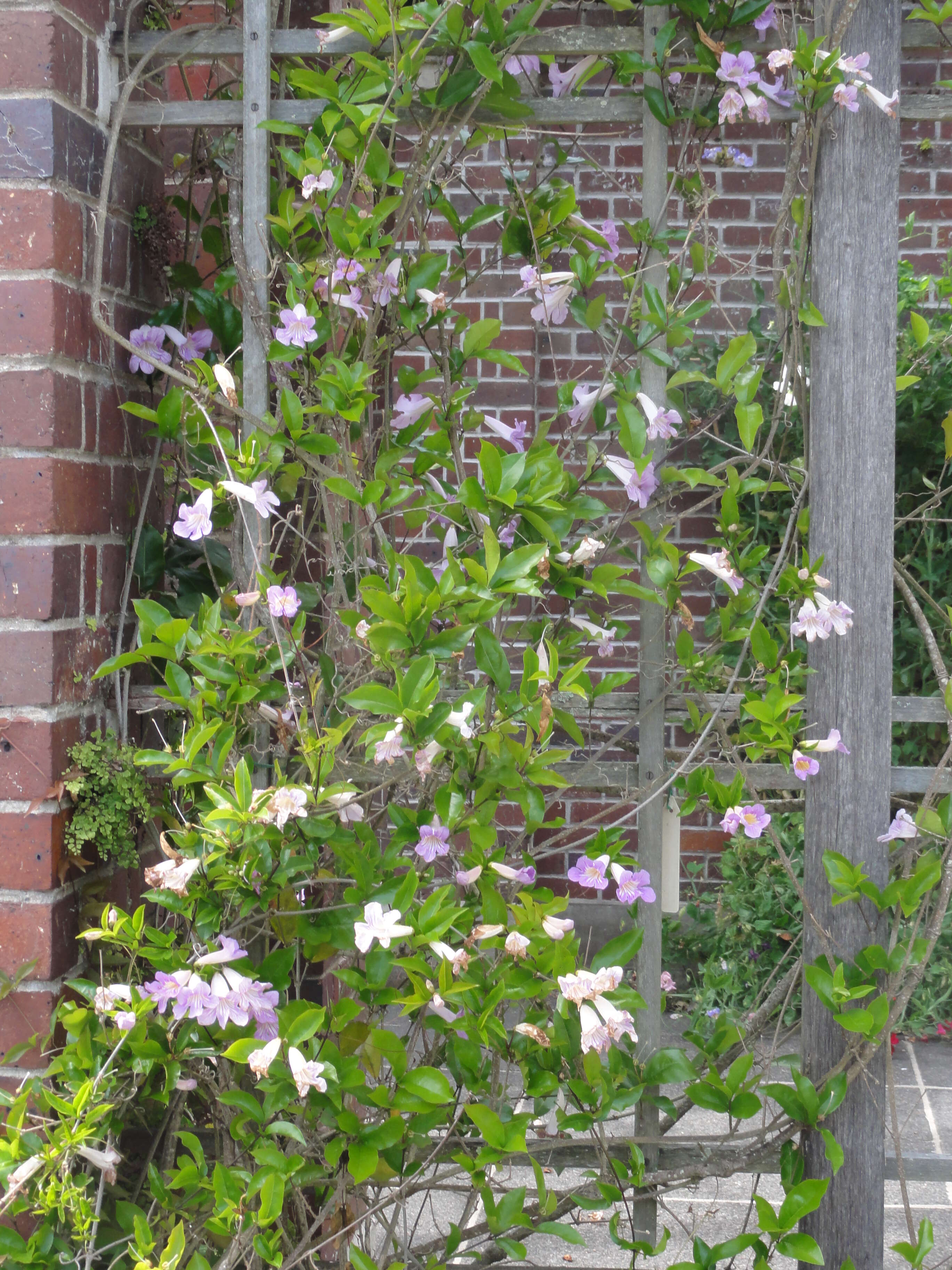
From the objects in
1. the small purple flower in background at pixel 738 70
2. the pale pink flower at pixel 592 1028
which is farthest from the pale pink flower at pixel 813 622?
the small purple flower in background at pixel 738 70

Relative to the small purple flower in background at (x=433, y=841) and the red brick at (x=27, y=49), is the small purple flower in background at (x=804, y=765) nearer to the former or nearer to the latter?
the small purple flower in background at (x=433, y=841)

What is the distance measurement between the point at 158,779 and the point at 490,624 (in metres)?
0.54

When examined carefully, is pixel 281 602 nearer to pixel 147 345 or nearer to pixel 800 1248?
pixel 147 345

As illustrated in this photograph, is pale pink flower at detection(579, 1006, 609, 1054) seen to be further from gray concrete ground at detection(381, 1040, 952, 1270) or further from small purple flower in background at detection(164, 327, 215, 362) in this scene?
small purple flower in background at detection(164, 327, 215, 362)

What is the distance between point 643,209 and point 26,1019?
128cm

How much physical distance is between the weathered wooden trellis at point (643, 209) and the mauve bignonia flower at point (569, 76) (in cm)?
5

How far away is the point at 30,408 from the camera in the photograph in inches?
53.7

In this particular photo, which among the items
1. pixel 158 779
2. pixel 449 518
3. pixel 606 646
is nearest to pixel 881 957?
pixel 606 646

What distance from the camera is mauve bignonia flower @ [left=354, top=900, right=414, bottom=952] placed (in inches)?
45.4

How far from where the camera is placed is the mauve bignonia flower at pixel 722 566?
138cm

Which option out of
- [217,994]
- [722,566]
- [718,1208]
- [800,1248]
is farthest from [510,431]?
[718,1208]

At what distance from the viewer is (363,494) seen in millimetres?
1348

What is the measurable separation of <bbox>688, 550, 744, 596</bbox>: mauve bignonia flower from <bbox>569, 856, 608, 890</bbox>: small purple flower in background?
0.38 meters

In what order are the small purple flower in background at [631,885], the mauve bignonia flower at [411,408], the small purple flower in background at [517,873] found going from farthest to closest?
the mauve bignonia flower at [411,408] → the small purple flower in background at [631,885] → the small purple flower in background at [517,873]
